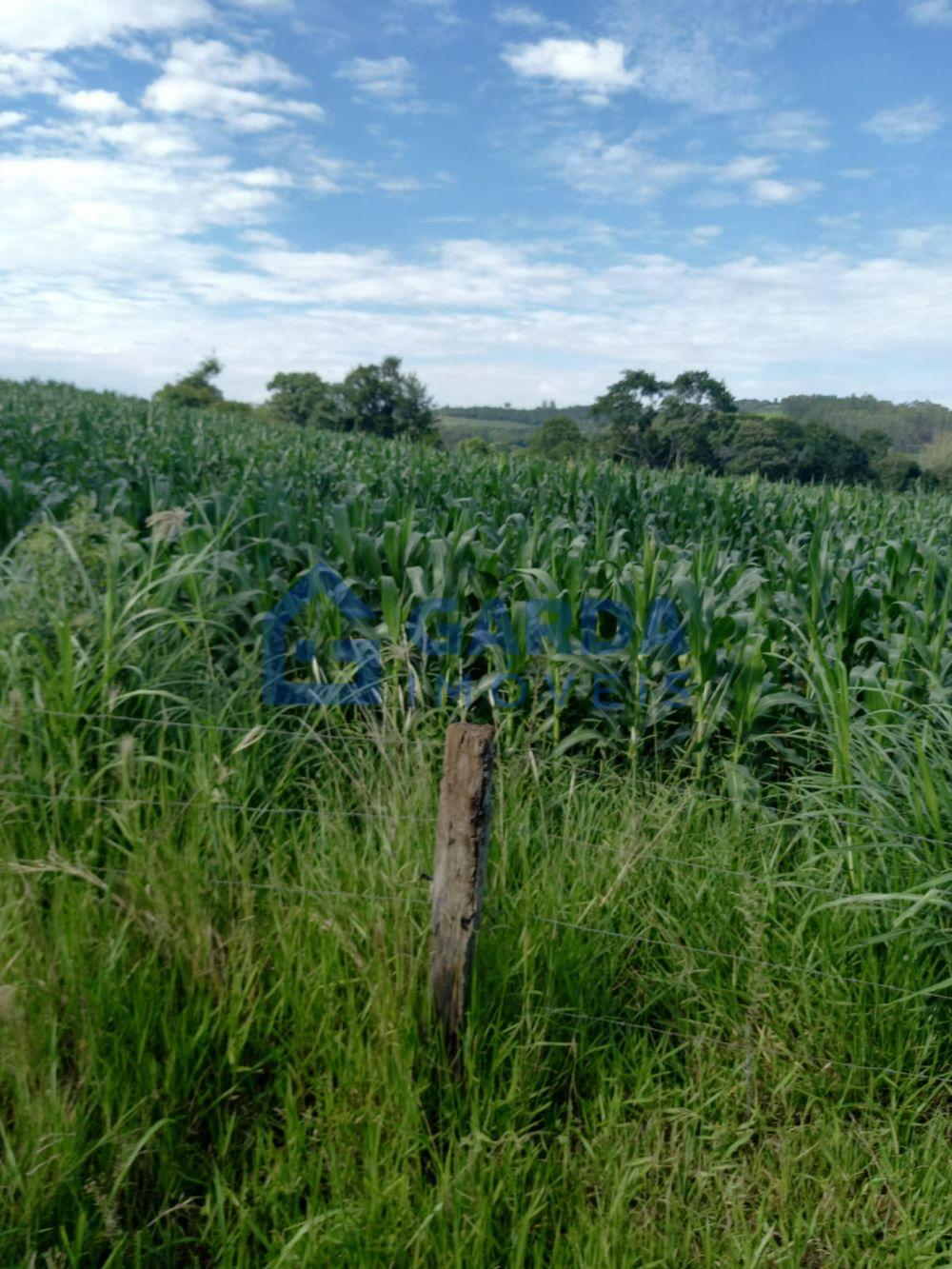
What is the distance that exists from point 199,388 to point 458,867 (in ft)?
299

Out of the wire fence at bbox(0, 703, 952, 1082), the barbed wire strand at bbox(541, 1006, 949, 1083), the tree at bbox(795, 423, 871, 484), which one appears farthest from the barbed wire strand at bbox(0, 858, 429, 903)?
the tree at bbox(795, 423, 871, 484)

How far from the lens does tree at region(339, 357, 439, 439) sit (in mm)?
65312

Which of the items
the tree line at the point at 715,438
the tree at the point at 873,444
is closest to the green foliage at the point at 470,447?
the tree line at the point at 715,438

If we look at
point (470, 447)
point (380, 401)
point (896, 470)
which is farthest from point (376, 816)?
point (380, 401)

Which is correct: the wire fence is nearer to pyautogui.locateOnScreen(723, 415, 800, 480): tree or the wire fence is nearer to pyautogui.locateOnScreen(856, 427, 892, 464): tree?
pyautogui.locateOnScreen(723, 415, 800, 480): tree

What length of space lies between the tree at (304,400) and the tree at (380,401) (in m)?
1.04

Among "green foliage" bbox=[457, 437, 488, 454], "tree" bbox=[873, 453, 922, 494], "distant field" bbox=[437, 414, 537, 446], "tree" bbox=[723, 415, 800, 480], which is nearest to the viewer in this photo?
"green foliage" bbox=[457, 437, 488, 454]

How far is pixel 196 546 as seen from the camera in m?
5.05

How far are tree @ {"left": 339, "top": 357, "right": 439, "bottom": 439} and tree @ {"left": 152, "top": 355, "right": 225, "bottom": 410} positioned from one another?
19816 mm

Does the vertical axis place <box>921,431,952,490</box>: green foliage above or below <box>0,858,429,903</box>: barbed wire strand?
above

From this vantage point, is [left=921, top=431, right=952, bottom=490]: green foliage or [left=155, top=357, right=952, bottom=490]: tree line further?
[left=921, top=431, right=952, bottom=490]: green foliage

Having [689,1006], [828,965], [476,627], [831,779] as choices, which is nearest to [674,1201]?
[689,1006]

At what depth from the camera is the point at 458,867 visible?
245 cm

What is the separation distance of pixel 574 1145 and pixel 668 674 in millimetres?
2355
